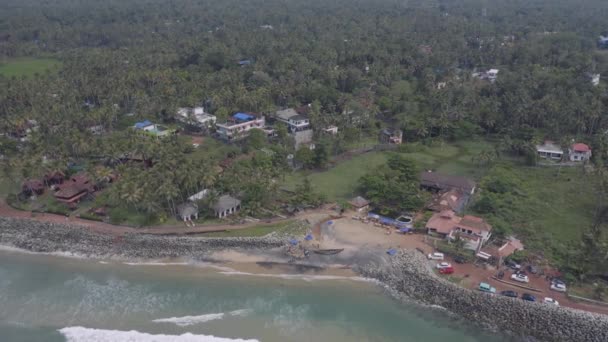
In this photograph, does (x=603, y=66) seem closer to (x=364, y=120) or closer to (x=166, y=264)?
(x=364, y=120)

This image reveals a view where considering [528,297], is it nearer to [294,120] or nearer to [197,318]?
[197,318]

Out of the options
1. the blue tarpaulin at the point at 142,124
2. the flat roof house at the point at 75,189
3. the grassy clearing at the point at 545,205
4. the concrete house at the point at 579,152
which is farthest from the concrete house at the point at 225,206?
the concrete house at the point at 579,152

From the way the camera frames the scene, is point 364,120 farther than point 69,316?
Yes

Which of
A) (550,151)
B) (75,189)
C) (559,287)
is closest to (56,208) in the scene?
(75,189)

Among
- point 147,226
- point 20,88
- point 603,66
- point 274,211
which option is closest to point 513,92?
point 603,66

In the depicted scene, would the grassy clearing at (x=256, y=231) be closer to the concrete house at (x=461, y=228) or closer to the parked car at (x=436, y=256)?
the parked car at (x=436, y=256)

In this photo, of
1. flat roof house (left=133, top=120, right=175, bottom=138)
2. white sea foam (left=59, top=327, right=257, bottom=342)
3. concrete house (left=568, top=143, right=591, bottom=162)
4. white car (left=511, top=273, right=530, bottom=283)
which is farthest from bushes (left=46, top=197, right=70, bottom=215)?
concrete house (left=568, top=143, right=591, bottom=162)
